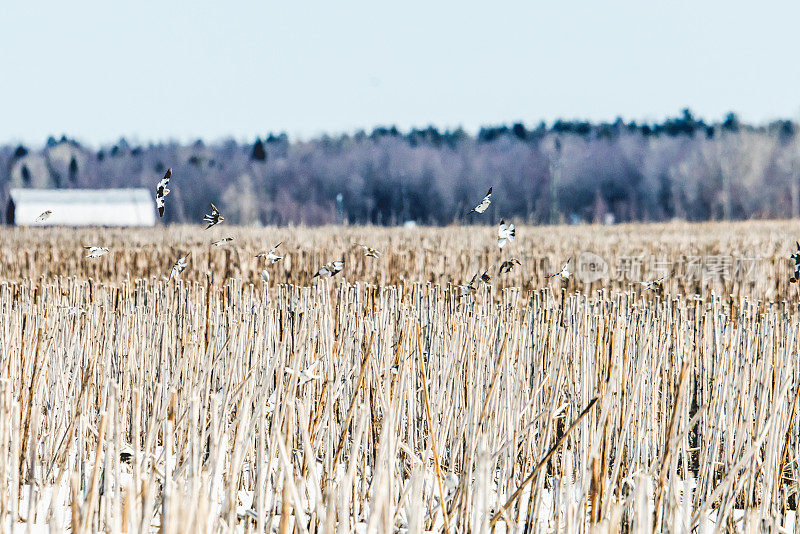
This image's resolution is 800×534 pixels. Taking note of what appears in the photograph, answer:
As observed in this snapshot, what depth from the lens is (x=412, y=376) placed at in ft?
8.74

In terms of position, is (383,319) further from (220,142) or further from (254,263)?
(220,142)

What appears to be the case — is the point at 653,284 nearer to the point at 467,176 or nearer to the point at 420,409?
the point at 420,409

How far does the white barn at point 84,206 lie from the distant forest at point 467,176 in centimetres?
1182

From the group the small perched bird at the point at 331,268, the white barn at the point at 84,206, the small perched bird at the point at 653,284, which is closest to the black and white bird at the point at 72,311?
the small perched bird at the point at 331,268

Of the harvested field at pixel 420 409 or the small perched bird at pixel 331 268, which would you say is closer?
the harvested field at pixel 420 409

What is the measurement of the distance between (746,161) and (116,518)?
5216 centimetres

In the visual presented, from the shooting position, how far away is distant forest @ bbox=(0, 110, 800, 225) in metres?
50.0

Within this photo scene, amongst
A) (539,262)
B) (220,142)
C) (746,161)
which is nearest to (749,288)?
(539,262)

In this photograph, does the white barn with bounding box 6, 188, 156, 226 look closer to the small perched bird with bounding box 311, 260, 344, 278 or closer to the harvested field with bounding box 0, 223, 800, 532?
the small perched bird with bounding box 311, 260, 344, 278

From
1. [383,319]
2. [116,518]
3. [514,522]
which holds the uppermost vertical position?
[383,319]

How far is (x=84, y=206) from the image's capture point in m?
37.0

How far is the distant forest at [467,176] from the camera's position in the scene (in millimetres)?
50000

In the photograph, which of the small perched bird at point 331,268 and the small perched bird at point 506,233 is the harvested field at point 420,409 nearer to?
the small perched bird at point 331,268

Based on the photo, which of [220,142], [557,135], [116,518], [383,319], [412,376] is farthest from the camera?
[220,142]
